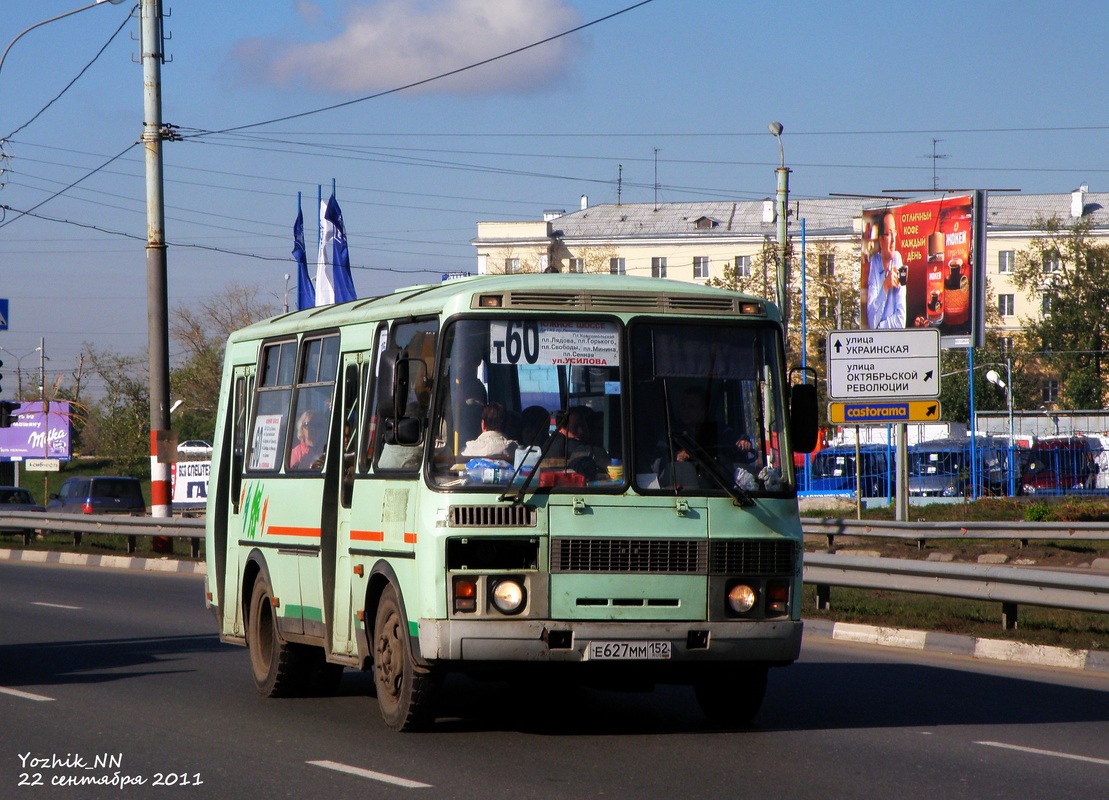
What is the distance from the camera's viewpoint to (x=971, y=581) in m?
14.4

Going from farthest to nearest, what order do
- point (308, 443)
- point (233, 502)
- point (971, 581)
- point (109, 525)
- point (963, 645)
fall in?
point (109, 525)
point (971, 581)
point (963, 645)
point (233, 502)
point (308, 443)

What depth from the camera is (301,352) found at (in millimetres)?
10719

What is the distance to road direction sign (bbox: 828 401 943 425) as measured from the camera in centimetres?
2195

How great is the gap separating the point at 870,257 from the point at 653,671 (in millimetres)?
29451

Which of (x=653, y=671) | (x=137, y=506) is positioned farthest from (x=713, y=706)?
(x=137, y=506)

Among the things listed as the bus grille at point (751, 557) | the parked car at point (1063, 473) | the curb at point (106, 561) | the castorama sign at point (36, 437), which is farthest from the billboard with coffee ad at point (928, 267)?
the castorama sign at point (36, 437)

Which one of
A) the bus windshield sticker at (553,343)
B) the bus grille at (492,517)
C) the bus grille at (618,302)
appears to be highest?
the bus grille at (618,302)

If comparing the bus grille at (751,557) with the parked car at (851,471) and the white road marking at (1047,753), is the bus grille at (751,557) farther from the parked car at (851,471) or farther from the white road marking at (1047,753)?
the parked car at (851,471)

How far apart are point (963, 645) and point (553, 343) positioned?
702cm

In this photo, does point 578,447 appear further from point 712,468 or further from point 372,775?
point 372,775

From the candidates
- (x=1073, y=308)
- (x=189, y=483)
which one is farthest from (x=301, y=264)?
(x=1073, y=308)

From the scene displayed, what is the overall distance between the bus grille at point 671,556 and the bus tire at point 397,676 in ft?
3.22

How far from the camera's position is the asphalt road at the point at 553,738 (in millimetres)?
7254

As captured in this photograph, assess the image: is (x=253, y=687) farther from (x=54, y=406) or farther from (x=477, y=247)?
(x=477, y=247)
